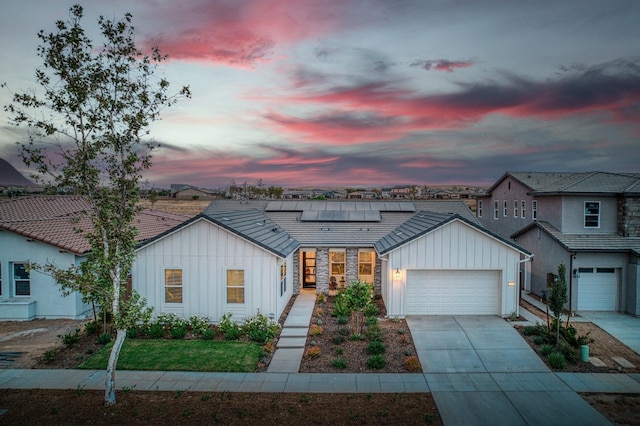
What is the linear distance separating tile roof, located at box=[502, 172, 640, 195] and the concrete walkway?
14.2 meters

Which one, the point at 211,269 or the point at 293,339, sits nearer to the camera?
the point at 293,339

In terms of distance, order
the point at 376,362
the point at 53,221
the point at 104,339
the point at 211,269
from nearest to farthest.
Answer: the point at 376,362, the point at 104,339, the point at 211,269, the point at 53,221

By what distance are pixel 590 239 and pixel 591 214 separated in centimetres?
161

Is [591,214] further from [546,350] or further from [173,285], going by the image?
[173,285]

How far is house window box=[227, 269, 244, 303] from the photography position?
15.3 meters

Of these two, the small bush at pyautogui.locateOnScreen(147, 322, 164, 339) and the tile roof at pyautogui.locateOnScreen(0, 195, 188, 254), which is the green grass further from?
the tile roof at pyautogui.locateOnScreen(0, 195, 188, 254)

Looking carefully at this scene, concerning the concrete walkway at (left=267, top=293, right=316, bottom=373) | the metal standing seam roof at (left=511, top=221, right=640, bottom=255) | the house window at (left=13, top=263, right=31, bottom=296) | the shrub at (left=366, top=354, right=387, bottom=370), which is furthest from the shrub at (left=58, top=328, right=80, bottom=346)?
the metal standing seam roof at (left=511, top=221, right=640, bottom=255)

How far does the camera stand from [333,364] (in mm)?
11672

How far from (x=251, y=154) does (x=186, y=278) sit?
2041 cm

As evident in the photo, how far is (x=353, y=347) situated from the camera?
43.2 ft

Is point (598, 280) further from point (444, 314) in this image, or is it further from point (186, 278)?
point (186, 278)

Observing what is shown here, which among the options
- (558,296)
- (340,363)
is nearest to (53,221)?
(340,363)

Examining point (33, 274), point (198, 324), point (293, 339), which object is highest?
point (33, 274)

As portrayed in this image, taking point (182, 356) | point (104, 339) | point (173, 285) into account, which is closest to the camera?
point (182, 356)
